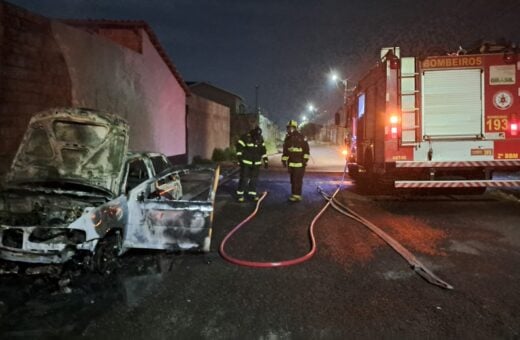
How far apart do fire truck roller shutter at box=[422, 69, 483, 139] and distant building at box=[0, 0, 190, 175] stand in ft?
24.3

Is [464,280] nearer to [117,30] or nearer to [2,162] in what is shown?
[2,162]

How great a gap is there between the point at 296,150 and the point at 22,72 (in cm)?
571

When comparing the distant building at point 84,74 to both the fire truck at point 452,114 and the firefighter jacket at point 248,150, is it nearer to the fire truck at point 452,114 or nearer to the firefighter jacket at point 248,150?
the firefighter jacket at point 248,150

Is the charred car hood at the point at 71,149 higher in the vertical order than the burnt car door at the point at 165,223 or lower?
higher

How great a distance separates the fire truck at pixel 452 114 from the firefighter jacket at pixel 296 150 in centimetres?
181

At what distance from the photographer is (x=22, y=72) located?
319 inches

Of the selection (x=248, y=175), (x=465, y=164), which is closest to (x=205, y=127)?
(x=248, y=175)

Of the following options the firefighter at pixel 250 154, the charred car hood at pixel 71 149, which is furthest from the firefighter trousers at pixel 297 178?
the charred car hood at pixel 71 149

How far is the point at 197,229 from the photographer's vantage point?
5.37 m

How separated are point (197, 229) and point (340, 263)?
1.78 m

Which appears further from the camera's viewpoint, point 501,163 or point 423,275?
point 501,163

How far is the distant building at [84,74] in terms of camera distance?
7.84 m

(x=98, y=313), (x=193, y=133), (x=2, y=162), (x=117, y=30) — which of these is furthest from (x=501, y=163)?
(x=193, y=133)

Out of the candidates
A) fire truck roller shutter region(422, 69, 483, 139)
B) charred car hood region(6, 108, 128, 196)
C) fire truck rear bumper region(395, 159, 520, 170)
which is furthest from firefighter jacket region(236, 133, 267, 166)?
charred car hood region(6, 108, 128, 196)
